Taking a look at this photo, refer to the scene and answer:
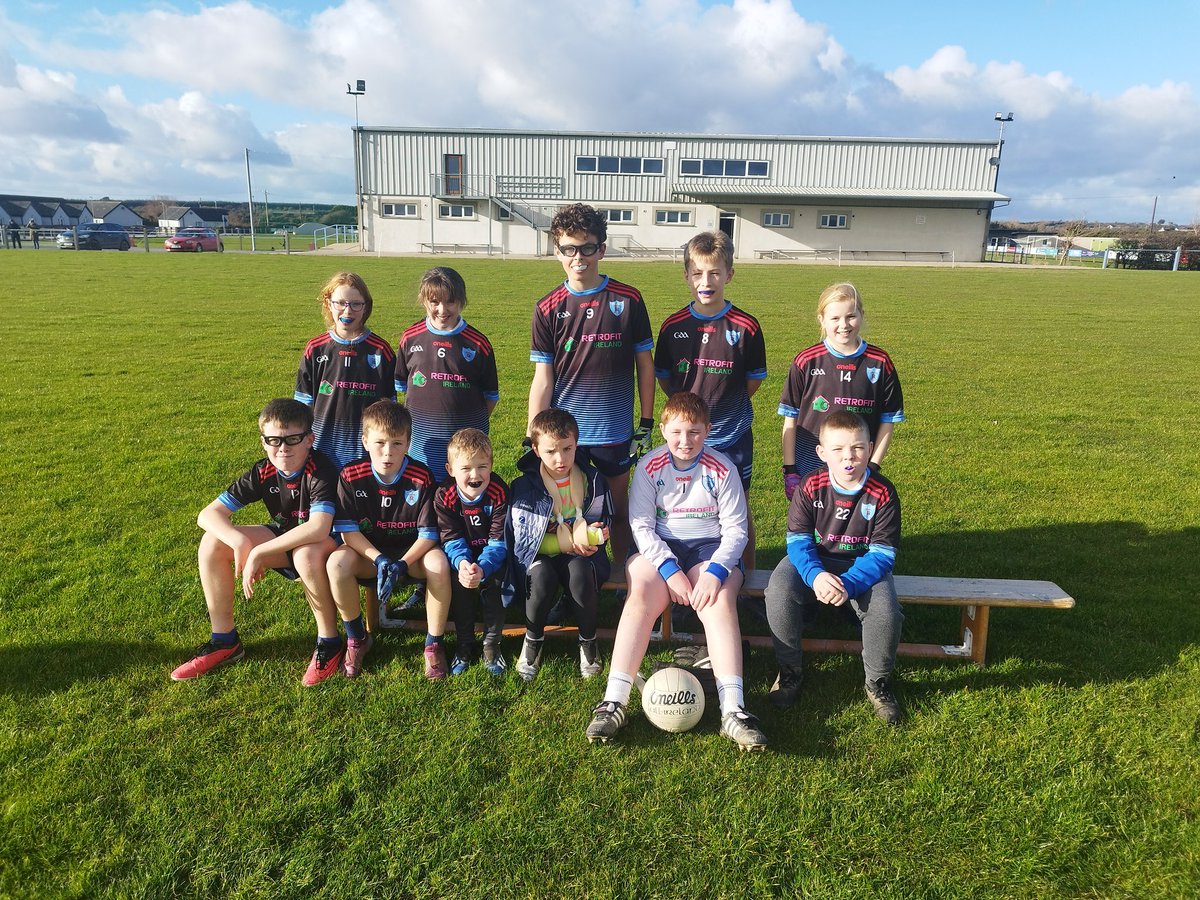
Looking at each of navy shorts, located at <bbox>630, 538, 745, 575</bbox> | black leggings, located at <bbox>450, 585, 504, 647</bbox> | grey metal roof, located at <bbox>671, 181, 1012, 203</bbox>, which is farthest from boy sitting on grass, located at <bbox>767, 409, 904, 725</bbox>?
grey metal roof, located at <bbox>671, 181, 1012, 203</bbox>

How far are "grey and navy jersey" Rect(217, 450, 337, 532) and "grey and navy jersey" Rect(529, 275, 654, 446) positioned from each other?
1.29 m

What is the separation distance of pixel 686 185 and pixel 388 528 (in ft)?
141

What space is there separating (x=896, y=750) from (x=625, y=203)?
44.4 m

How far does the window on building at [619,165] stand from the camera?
146 feet

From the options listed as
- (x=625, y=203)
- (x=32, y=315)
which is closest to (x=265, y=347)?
(x=32, y=315)

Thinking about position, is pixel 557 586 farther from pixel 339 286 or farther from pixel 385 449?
pixel 339 286

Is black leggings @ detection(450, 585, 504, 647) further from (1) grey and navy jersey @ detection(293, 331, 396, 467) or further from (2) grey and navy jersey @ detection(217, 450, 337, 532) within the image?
(1) grey and navy jersey @ detection(293, 331, 396, 467)

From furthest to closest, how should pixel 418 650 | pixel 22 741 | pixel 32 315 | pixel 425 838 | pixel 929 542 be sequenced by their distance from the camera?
pixel 32 315
pixel 929 542
pixel 418 650
pixel 22 741
pixel 425 838

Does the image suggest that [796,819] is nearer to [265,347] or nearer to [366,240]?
[265,347]

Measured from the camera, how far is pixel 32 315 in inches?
604

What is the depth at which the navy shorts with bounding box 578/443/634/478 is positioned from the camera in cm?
449

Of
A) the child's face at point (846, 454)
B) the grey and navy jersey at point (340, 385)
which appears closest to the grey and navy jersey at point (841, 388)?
the child's face at point (846, 454)

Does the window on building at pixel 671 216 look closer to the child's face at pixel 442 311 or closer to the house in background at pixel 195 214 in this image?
the child's face at pixel 442 311

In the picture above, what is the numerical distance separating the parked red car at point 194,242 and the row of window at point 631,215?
31.1 ft
